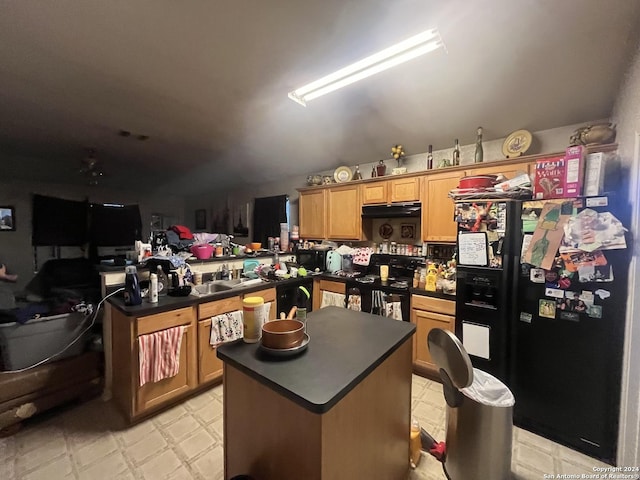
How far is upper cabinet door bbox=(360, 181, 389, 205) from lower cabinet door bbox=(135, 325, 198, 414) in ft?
8.02

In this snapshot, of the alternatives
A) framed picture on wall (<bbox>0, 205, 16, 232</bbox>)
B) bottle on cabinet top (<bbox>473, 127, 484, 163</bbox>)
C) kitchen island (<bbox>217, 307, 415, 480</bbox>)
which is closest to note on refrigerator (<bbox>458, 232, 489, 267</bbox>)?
bottle on cabinet top (<bbox>473, 127, 484, 163</bbox>)

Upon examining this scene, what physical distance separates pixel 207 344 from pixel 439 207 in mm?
2685

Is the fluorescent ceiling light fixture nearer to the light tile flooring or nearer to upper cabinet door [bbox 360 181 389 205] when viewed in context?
upper cabinet door [bbox 360 181 389 205]

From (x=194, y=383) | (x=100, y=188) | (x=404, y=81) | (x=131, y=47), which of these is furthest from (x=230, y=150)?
(x=100, y=188)

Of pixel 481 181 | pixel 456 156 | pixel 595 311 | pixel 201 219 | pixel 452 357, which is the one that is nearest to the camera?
pixel 452 357

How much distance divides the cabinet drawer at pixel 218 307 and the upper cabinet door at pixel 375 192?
1.99m

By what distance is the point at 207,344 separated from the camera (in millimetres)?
2336

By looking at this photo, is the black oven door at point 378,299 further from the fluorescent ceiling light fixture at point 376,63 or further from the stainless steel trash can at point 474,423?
the fluorescent ceiling light fixture at point 376,63

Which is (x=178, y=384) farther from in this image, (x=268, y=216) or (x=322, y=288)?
(x=268, y=216)

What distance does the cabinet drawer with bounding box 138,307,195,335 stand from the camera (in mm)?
1938

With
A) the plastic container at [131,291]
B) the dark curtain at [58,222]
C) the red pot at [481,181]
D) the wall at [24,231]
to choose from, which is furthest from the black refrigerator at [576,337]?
the wall at [24,231]

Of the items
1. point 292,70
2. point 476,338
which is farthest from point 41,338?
point 476,338

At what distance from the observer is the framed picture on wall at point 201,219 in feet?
21.6

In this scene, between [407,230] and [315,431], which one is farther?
[407,230]
